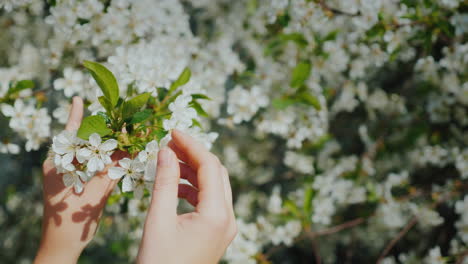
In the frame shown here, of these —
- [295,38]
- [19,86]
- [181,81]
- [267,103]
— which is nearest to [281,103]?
[267,103]

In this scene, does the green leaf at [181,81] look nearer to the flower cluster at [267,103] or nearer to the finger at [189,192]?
the flower cluster at [267,103]

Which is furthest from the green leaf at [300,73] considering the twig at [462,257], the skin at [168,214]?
the twig at [462,257]

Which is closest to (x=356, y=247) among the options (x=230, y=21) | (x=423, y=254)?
(x=423, y=254)

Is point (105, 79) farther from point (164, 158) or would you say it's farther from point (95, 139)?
point (164, 158)

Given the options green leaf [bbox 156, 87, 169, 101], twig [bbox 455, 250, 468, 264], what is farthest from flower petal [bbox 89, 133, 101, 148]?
twig [bbox 455, 250, 468, 264]

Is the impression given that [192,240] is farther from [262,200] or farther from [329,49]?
[262,200]
